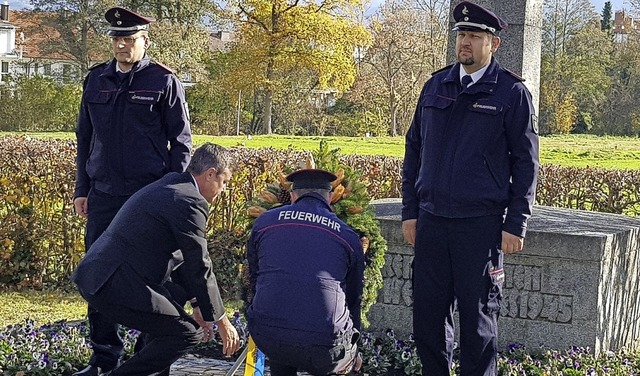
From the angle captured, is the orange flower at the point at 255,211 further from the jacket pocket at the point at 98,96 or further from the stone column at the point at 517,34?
the stone column at the point at 517,34

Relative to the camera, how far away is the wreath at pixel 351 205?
585 cm

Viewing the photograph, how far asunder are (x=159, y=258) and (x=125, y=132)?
113 cm

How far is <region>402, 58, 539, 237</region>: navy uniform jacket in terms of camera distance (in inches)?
203

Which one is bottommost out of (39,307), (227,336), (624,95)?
(39,307)

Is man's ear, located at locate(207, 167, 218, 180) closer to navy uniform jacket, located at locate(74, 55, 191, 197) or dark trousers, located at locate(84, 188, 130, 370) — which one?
navy uniform jacket, located at locate(74, 55, 191, 197)

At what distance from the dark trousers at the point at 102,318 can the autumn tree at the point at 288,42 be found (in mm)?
35587

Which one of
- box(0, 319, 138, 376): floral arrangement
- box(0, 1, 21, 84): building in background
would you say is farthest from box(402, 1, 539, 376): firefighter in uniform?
box(0, 1, 21, 84): building in background

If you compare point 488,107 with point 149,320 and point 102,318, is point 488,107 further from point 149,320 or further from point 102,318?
point 102,318

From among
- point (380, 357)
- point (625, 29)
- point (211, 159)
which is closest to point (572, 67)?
point (625, 29)

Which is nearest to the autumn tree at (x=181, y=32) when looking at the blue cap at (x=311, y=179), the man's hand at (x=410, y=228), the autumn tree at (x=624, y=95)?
the autumn tree at (x=624, y=95)

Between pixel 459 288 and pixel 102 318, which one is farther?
pixel 102 318

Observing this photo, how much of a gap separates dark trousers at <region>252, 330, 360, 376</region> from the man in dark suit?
560 mm

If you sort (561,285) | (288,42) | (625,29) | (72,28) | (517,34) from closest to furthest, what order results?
(561,285), (517,34), (288,42), (72,28), (625,29)

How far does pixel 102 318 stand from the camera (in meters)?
5.90
